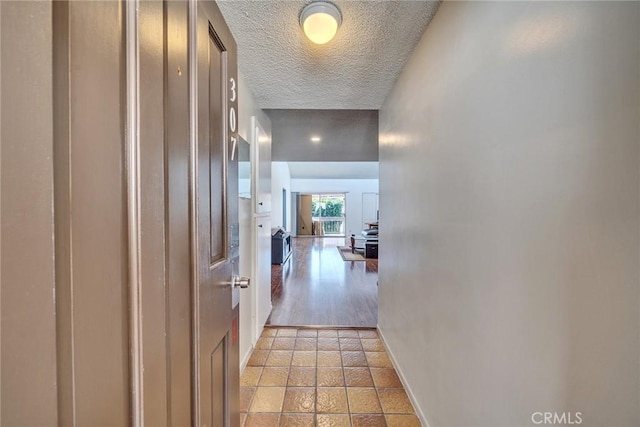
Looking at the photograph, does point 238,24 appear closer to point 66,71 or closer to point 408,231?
point 66,71

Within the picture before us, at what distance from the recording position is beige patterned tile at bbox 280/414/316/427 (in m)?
1.54

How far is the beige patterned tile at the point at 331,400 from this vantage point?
64.6 inches

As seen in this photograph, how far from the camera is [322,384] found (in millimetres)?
1862

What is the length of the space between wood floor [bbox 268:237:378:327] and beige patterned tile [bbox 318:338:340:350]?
332mm

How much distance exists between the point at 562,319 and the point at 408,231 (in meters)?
1.11

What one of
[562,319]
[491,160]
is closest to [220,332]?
[562,319]

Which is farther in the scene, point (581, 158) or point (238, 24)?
point (238, 24)

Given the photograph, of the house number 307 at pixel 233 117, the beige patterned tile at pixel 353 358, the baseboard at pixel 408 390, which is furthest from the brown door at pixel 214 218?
the beige patterned tile at pixel 353 358

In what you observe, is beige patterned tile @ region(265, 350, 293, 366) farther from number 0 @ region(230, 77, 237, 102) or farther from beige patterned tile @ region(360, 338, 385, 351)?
number 0 @ region(230, 77, 237, 102)

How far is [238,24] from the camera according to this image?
1408mm

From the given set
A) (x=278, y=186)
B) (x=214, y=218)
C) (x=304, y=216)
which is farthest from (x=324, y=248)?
(x=214, y=218)

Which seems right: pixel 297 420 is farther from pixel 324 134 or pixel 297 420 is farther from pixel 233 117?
pixel 324 134

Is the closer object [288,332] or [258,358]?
[258,358]

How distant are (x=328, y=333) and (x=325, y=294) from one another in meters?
1.24
